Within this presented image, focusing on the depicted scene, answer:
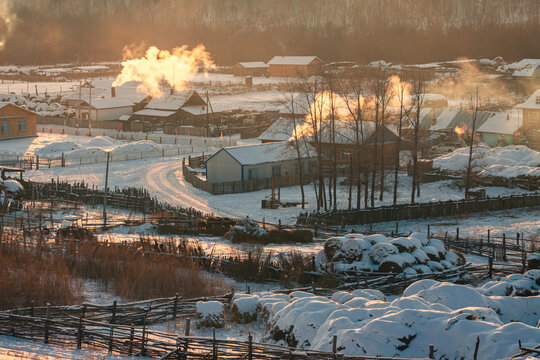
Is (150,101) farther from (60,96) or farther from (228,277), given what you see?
(228,277)

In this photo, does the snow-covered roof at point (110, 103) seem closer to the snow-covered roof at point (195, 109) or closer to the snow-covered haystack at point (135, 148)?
the snow-covered roof at point (195, 109)

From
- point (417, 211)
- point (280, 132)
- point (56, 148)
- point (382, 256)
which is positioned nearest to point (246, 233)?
point (382, 256)

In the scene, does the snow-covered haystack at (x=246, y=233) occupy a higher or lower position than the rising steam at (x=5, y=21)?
lower

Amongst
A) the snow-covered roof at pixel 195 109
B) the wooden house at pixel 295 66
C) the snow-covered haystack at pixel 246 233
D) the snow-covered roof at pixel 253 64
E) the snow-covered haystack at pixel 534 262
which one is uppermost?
the snow-covered roof at pixel 253 64

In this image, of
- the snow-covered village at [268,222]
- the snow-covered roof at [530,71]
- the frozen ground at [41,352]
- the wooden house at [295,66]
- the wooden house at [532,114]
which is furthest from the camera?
the wooden house at [295,66]

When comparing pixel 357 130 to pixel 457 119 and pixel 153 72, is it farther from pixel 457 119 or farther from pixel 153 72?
pixel 153 72

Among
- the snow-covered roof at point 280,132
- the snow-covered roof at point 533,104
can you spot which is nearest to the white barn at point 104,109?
the snow-covered roof at point 280,132

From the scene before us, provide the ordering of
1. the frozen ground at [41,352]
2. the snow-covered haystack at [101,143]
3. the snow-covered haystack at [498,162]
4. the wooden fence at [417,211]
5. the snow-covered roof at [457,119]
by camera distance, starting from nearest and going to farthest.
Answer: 1. the frozen ground at [41,352]
2. the wooden fence at [417,211]
3. the snow-covered haystack at [498,162]
4. the snow-covered haystack at [101,143]
5. the snow-covered roof at [457,119]
